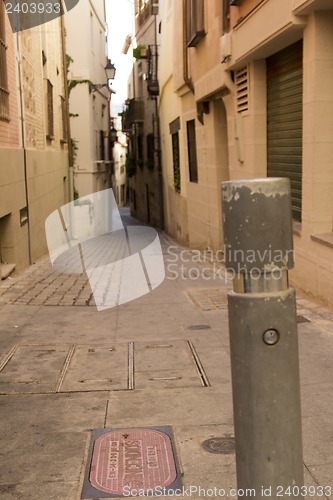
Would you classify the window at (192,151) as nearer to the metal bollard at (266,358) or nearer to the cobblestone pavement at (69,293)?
the cobblestone pavement at (69,293)

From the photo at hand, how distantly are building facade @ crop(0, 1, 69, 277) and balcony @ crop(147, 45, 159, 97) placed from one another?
5917 millimetres

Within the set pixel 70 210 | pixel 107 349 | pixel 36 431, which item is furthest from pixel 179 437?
pixel 70 210

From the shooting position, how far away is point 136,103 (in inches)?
1236

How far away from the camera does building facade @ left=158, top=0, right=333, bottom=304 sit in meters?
7.70

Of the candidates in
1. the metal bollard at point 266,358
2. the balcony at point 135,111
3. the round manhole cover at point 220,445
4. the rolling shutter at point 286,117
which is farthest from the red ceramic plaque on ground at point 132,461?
the balcony at point 135,111

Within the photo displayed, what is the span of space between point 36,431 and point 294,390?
292cm

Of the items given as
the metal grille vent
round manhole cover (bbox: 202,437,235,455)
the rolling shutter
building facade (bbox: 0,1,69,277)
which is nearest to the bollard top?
round manhole cover (bbox: 202,437,235,455)

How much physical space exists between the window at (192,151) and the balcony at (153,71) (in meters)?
8.25

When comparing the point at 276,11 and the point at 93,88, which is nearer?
the point at 276,11

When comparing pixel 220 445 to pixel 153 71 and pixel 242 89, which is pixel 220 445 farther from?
pixel 153 71

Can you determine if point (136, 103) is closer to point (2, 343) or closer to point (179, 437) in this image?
point (2, 343)

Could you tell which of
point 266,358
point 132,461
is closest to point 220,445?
point 132,461

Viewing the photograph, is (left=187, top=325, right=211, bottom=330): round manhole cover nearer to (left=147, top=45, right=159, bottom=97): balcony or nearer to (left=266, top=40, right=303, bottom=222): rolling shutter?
(left=266, top=40, right=303, bottom=222): rolling shutter

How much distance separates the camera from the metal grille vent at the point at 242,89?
431 inches
